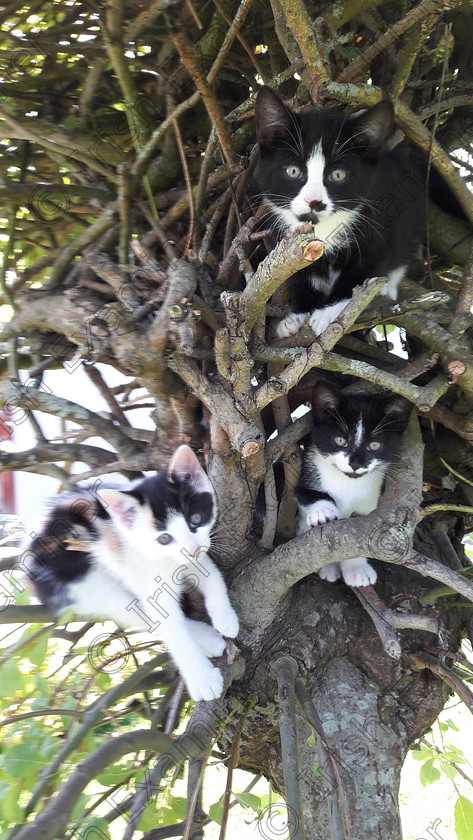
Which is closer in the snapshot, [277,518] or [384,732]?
[384,732]

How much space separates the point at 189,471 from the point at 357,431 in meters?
0.50

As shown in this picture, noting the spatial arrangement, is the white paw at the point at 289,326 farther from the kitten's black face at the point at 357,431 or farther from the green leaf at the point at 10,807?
the green leaf at the point at 10,807

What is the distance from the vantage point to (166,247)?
157 cm

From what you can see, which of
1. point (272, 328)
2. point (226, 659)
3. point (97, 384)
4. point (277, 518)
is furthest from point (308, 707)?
point (97, 384)

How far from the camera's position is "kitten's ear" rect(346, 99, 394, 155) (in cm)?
150

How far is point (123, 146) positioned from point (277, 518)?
117cm

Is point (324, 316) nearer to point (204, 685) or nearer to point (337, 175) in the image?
point (337, 175)

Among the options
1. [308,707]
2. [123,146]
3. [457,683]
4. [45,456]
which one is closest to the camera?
[308,707]

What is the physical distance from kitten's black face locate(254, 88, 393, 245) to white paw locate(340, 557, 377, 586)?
891mm

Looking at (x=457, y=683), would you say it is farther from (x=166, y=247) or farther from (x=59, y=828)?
(x=166, y=247)

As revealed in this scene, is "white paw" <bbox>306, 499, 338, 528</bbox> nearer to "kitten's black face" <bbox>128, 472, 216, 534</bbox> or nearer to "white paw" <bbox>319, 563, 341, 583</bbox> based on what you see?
"white paw" <bbox>319, 563, 341, 583</bbox>

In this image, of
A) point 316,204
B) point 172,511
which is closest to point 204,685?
point 172,511

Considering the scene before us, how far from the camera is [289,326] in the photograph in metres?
1.60

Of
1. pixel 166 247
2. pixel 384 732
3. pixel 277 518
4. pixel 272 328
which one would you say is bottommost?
pixel 384 732
